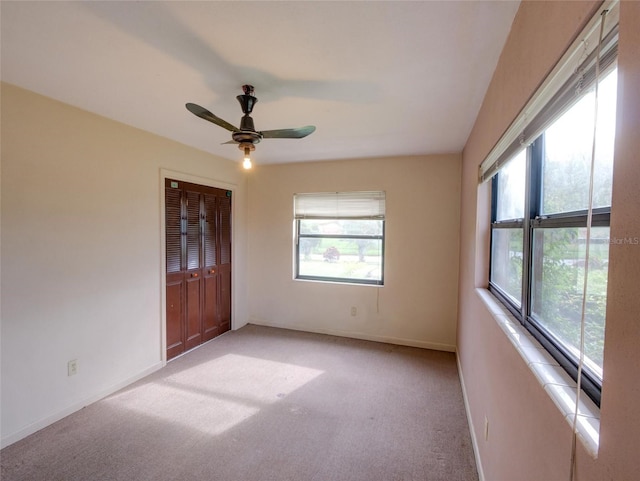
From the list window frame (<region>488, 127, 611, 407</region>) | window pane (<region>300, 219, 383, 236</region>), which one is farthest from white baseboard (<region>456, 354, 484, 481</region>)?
window pane (<region>300, 219, 383, 236</region>)

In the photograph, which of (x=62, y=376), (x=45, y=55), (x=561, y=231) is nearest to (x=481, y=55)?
(x=561, y=231)

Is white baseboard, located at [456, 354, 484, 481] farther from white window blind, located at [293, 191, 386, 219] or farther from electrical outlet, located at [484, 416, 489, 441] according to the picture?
white window blind, located at [293, 191, 386, 219]

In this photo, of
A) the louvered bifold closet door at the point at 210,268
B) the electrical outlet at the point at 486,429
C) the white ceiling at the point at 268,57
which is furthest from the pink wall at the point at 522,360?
the louvered bifold closet door at the point at 210,268

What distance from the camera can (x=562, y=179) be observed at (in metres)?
1.03

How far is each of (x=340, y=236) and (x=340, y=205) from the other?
16.9 inches

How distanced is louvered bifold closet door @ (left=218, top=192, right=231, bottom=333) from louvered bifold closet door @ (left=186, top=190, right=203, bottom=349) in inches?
13.9

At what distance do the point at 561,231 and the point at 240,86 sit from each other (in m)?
1.92

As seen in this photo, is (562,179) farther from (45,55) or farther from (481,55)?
(45,55)

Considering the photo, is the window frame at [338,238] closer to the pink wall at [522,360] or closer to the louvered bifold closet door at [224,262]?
the louvered bifold closet door at [224,262]

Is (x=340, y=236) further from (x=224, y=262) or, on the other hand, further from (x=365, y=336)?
(x=224, y=262)

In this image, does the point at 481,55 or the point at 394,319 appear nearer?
the point at 481,55

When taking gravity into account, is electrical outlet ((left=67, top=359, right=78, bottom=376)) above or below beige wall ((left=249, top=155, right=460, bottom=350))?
below

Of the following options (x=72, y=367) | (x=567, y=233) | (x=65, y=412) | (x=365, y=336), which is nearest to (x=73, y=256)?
(x=72, y=367)

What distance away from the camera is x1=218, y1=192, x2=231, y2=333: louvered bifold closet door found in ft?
12.7
